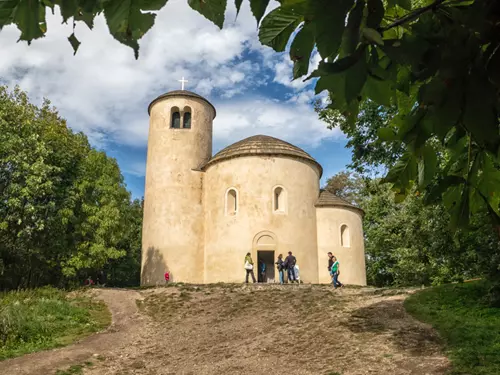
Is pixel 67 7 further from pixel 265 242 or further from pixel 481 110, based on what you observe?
pixel 265 242

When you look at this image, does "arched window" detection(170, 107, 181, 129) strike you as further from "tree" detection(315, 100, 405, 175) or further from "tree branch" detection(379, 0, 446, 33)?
"tree branch" detection(379, 0, 446, 33)

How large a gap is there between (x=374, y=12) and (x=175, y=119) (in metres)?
27.5

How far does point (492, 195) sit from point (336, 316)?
12.5 meters

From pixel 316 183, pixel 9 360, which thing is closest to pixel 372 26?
pixel 9 360

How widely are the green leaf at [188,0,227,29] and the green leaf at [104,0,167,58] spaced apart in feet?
0.92

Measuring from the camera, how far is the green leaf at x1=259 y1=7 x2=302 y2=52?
6.97 ft

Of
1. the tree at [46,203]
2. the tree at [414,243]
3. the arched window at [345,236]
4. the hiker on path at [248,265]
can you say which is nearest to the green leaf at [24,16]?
the tree at [414,243]

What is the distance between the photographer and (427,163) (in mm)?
2502

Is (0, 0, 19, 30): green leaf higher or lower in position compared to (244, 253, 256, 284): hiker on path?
lower

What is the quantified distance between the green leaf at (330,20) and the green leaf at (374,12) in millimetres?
151

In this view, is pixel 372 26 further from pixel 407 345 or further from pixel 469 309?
→ pixel 469 309

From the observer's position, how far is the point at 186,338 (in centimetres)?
1375

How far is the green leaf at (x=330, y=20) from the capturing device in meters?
1.71

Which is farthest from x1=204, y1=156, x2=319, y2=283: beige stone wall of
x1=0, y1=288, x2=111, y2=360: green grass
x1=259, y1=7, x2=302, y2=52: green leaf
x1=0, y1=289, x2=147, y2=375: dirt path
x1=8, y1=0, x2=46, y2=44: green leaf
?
x1=8, y1=0, x2=46, y2=44: green leaf
